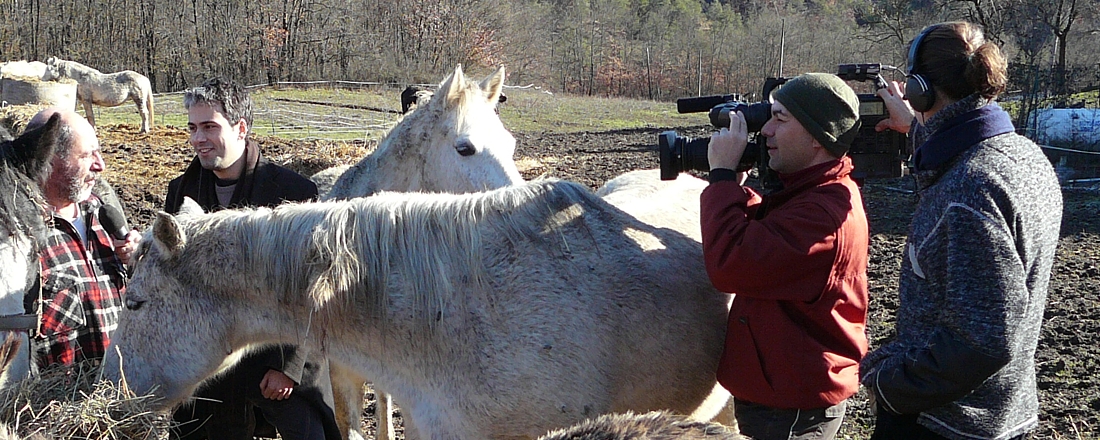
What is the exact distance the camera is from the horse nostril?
378 cm

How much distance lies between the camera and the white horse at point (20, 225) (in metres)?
2.40

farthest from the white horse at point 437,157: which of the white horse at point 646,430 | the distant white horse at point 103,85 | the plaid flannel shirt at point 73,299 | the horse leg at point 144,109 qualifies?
the distant white horse at point 103,85

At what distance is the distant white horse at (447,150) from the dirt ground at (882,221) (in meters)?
1.75

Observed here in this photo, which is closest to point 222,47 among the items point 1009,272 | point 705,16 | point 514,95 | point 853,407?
point 514,95

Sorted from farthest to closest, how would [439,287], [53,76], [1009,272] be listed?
[53,76]
[439,287]
[1009,272]

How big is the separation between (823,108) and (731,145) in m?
0.27

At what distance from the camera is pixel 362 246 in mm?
2371

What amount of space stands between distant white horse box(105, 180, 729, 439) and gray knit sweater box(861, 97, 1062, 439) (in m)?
0.70

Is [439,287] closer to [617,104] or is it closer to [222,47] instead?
[617,104]

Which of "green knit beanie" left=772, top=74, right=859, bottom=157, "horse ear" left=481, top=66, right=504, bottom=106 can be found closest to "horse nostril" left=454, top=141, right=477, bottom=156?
"horse ear" left=481, top=66, right=504, bottom=106

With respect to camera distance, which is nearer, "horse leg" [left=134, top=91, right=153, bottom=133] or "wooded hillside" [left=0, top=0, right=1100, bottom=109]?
"horse leg" [left=134, top=91, right=153, bottom=133]

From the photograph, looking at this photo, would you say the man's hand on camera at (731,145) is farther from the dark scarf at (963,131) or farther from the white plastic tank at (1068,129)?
the white plastic tank at (1068,129)

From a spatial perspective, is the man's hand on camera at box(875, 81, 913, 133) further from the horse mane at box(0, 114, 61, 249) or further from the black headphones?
the horse mane at box(0, 114, 61, 249)

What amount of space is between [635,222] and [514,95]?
27.5 metres
